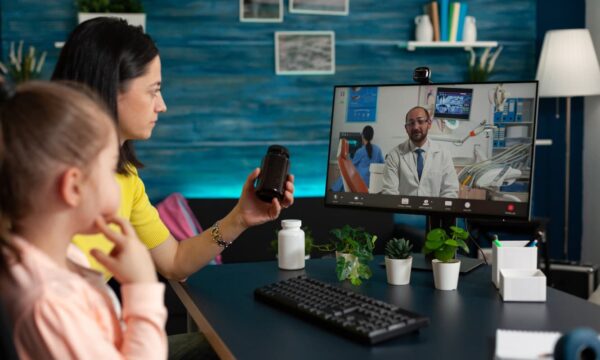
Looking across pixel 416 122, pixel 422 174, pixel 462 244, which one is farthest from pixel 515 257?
pixel 416 122

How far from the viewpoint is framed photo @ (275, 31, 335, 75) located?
408 cm

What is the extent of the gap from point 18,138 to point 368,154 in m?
1.18

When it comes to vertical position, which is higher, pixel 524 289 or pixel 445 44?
pixel 445 44

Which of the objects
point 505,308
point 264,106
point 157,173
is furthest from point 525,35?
point 505,308

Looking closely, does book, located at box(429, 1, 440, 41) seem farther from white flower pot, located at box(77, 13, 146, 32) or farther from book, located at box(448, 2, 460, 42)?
white flower pot, located at box(77, 13, 146, 32)

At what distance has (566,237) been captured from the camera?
4.37 meters

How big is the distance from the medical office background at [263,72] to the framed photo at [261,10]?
0.11 feet

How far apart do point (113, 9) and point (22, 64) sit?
534 mm

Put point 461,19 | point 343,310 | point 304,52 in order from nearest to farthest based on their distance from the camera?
1. point 343,310
2. point 304,52
3. point 461,19

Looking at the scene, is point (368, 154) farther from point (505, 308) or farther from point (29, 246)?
point (29, 246)

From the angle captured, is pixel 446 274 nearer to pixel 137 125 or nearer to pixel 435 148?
pixel 435 148

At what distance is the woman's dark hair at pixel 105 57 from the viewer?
67.3 inches

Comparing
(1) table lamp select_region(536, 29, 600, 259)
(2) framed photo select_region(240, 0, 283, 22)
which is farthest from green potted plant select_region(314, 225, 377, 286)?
(1) table lamp select_region(536, 29, 600, 259)

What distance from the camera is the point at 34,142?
978 millimetres
